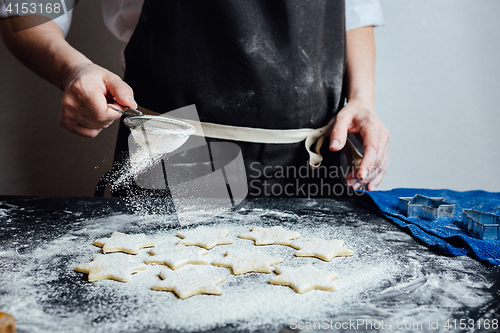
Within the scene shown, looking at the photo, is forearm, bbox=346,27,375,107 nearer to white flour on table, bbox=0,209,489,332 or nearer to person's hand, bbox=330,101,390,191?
person's hand, bbox=330,101,390,191

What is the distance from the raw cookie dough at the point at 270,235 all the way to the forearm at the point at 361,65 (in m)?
0.75

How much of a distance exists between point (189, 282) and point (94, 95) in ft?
1.90

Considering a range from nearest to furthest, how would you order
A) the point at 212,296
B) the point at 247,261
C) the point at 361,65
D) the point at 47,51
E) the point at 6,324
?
the point at 6,324
the point at 212,296
the point at 247,261
the point at 47,51
the point at 361,65

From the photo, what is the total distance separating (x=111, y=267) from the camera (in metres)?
0.73

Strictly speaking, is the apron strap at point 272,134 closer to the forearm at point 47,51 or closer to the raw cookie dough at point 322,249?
the forearm at point 47,51

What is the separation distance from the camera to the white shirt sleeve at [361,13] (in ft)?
5.30

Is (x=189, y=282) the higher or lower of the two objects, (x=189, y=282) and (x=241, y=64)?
the lower

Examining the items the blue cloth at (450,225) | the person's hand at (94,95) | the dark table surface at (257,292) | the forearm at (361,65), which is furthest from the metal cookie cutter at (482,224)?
the person's hand at (94,95)

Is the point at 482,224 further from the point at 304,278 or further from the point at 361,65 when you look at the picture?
the point at 361,65

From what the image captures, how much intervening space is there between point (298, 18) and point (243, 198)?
0.68 metres

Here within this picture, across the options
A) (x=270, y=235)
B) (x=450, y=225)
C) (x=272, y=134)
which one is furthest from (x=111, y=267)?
(x=450, y=225)

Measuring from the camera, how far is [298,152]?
55.5 inches

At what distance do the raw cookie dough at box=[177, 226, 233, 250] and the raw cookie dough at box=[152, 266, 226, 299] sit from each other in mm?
132

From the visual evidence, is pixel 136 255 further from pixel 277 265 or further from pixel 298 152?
pixel 298 152
